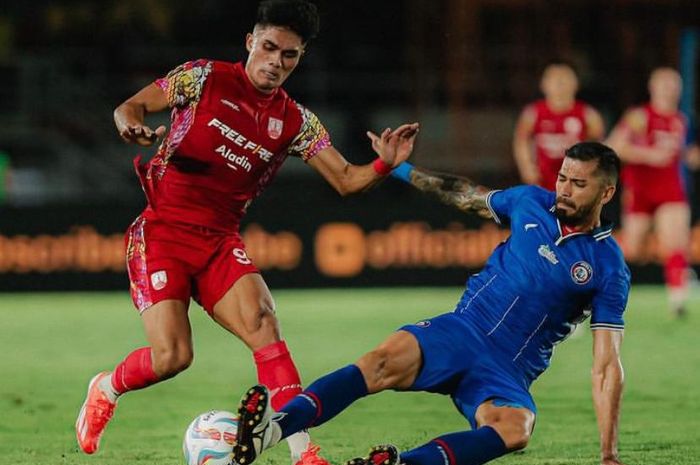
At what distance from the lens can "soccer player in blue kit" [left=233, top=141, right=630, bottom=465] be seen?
5.59 metres

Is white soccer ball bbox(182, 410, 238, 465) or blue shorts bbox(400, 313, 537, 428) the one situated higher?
blue shorts bbox(400, 313, 537, 428)

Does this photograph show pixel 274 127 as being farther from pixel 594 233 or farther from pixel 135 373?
pixel 594 233

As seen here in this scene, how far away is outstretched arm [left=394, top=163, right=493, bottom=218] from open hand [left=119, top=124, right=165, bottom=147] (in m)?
1.53

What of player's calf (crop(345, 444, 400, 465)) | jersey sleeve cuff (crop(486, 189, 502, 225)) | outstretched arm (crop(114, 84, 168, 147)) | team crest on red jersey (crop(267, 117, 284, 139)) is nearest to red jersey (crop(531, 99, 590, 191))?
jersey sleeve cuff (crop(486, 189, 502, 225))

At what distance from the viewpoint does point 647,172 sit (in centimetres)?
1355

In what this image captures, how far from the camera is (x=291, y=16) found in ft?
21.1

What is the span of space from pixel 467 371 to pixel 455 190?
3.89ft

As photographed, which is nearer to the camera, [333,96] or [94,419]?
[94,419]

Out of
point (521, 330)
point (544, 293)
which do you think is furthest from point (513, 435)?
point (544, 293)

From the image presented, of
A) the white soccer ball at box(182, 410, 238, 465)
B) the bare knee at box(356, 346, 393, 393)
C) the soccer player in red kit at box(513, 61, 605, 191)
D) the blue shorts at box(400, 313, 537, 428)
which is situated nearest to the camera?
the white soccer ball at box(182, 410, 238, 465)

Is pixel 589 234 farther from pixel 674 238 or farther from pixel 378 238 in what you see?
pixel 378 238

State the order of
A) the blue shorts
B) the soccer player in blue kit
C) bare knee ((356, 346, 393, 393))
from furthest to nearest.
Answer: the blue shorts < bare knee ((356, 346, 393, 393)) < the soccer player in blue kit

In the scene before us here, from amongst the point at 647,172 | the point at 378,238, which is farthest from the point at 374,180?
the point at 378,238

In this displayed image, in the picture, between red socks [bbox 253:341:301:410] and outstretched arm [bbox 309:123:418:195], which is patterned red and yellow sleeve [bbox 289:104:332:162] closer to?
outstretched arm [bbox 309:123:418:195]
